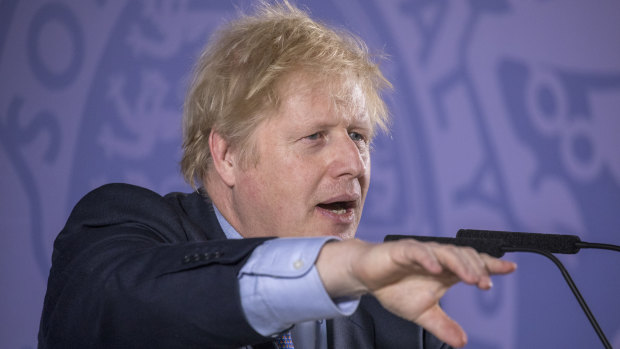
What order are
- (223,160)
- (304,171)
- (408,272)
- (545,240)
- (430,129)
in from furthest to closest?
(430,129)
(223,160)
(304,171)
(545,240)
(408,272)

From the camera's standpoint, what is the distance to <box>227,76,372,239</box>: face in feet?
4.59

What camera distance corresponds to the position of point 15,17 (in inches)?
96.8

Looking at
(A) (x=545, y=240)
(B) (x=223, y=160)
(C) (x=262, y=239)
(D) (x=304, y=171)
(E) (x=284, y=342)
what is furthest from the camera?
(B) (x=223, y=160)

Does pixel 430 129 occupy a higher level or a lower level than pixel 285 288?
higher

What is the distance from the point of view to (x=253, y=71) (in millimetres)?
1478

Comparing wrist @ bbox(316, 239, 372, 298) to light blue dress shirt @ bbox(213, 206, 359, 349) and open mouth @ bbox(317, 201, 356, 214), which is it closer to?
light blue dress shirt @ bbox(213, 206, 359, 349)

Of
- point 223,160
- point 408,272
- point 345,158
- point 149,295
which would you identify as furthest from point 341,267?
point 223,160

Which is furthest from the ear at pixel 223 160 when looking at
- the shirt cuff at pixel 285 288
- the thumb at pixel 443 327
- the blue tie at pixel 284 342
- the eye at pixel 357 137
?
the thumb at pixel 443 327

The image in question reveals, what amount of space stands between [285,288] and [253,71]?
763mm

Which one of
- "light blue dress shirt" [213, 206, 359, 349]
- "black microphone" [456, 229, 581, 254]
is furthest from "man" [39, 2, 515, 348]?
"black microphone" [456, 229, 581, 254]

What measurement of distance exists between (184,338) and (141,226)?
0.36 m

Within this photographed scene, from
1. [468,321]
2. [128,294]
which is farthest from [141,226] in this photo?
[468,321]

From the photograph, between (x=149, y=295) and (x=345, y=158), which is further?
(x=345, y=158)

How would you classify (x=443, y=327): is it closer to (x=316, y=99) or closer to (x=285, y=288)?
(x=285, y=288)
